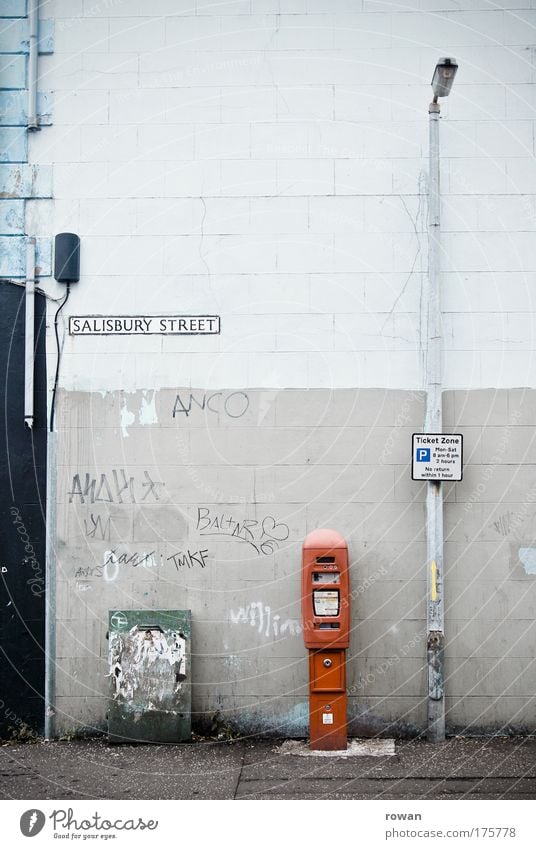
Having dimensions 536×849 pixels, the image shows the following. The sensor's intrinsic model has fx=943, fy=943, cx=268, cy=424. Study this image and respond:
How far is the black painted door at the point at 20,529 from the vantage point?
27.8 feet

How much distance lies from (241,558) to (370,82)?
451 cm

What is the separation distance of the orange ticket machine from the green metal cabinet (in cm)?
113

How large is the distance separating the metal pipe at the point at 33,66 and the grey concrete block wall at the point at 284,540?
2.57m

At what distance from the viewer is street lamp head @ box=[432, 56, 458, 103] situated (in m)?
7.63

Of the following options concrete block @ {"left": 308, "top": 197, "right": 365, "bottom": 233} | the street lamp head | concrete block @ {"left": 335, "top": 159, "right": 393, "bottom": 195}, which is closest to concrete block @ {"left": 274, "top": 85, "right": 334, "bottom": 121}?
concrete block @ {"left": 335, "top": 159, "right": 393, "bottom": 195}

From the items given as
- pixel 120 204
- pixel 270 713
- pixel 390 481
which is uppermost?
pixel 120 204

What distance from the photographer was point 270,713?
8.42 meters

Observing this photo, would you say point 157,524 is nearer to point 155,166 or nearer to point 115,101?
point 155,166

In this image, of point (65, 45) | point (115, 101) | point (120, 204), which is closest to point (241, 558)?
point (120, 204)

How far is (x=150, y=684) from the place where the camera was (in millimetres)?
8195

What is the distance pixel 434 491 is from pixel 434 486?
0.05 metres

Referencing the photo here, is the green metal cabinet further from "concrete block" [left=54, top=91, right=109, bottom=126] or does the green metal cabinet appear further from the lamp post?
"concrete block" [left=54, top=91, right=109, bottom=126]

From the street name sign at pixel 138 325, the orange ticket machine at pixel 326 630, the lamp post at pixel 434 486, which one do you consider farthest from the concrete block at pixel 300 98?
the orange ticket machine at pixel 326 630

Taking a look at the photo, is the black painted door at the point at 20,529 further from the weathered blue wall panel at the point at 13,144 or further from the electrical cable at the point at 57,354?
the weathered blue wall panel at the point at 13,144
